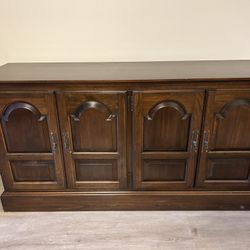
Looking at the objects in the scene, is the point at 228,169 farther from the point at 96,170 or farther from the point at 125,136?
the point at 96,170

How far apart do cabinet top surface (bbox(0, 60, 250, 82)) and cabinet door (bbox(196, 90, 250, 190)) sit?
0.48ft

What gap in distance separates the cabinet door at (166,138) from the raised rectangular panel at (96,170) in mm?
167

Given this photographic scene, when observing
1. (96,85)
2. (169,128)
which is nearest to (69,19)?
(96,85)

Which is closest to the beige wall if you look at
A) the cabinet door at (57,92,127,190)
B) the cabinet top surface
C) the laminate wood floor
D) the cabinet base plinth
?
the cabinet top surface

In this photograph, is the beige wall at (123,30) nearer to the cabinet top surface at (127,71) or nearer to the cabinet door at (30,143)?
the cabinet top surface at (127,71)

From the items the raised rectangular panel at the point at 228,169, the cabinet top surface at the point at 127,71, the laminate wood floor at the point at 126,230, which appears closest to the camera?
the cabinet top surface at the point at 127,71

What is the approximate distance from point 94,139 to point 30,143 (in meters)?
0.42

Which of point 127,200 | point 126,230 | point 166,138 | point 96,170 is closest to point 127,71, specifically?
point 166,138

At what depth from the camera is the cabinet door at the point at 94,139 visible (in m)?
1.33

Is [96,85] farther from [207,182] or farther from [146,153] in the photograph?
[207,182]

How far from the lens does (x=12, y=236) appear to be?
4.83ft

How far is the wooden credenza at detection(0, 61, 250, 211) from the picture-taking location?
1.30m

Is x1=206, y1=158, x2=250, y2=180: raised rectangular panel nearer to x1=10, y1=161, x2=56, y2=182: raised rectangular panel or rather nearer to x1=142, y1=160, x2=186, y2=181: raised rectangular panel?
x1=142, y1=160, x2=186, y2=181: raised rectangular panel

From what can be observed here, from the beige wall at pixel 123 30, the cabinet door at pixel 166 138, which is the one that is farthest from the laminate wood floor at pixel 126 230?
the beige wall at pixel 123 30
